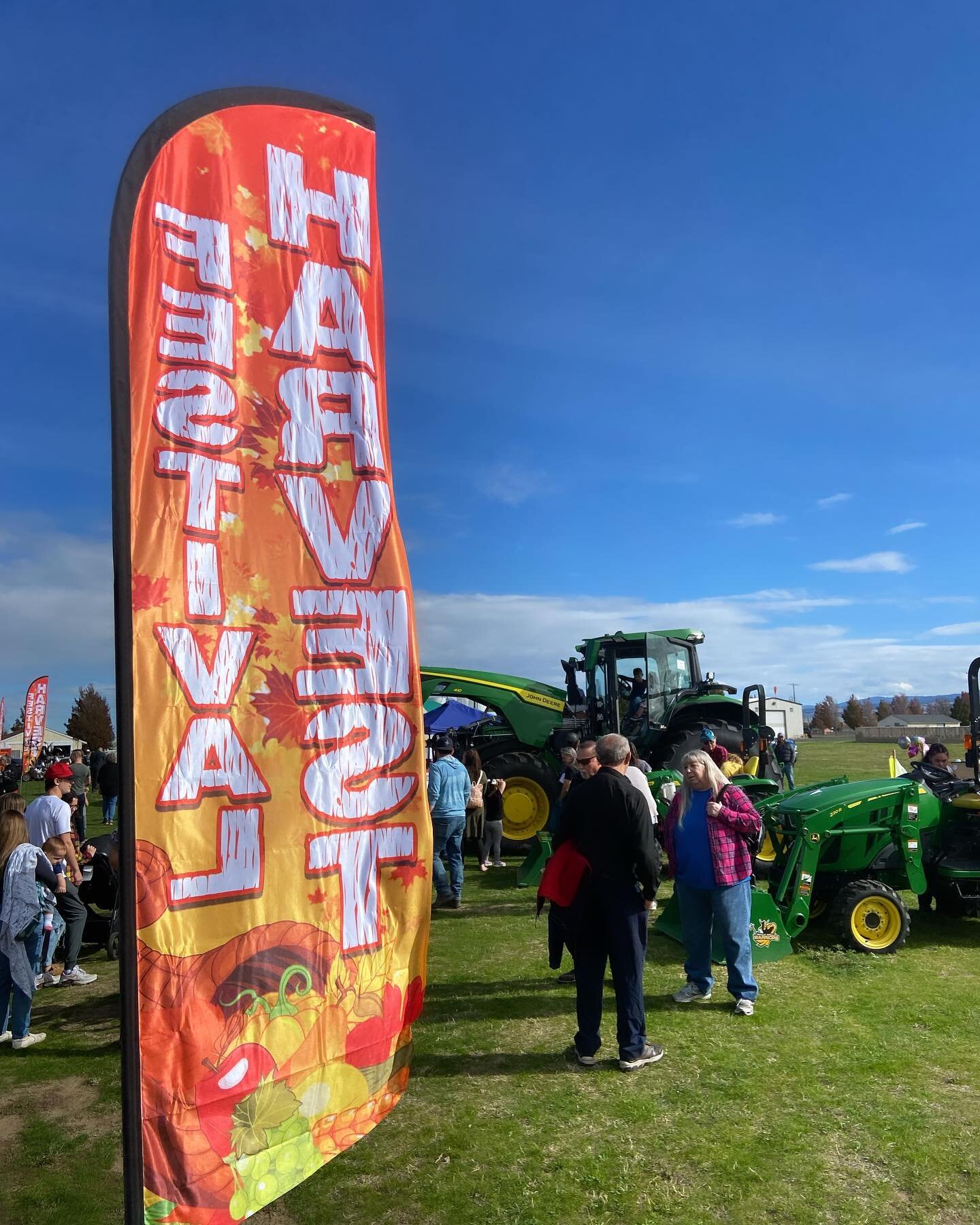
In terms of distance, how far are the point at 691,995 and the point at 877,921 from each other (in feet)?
6.55

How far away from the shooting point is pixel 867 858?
6.94 meters

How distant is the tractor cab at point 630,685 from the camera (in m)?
12.4

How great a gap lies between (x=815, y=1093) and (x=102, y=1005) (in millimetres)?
4595

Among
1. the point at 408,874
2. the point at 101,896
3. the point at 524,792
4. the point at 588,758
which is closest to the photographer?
the point at 408,874

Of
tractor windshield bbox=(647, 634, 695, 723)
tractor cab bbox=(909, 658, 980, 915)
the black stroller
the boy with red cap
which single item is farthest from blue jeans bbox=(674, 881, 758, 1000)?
tractor windshield bbox=(647, 634, 695, 723)

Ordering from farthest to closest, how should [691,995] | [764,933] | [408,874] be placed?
1. [764,933]
2. [691,995]
3. [408,874]

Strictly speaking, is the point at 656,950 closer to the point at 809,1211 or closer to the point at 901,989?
the point at 901,989

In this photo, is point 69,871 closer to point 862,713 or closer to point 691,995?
point 691,995

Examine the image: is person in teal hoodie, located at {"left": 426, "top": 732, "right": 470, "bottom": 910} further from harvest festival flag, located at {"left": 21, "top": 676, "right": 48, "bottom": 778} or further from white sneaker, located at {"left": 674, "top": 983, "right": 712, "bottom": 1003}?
harvest festival flag, located at {"left": 21, "top": 676, "right": 48, "bottom": 778}

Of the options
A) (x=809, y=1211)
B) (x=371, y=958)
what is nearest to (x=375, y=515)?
(x=371, y=958)

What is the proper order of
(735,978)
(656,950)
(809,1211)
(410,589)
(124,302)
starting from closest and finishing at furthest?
(124,302), (410,589), (809,1211), (735,978), (656,950)

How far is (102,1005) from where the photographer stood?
6.02m

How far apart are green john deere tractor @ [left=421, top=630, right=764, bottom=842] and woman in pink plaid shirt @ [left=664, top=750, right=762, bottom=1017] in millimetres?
6283

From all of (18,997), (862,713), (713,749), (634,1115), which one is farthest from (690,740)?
(862,713)
